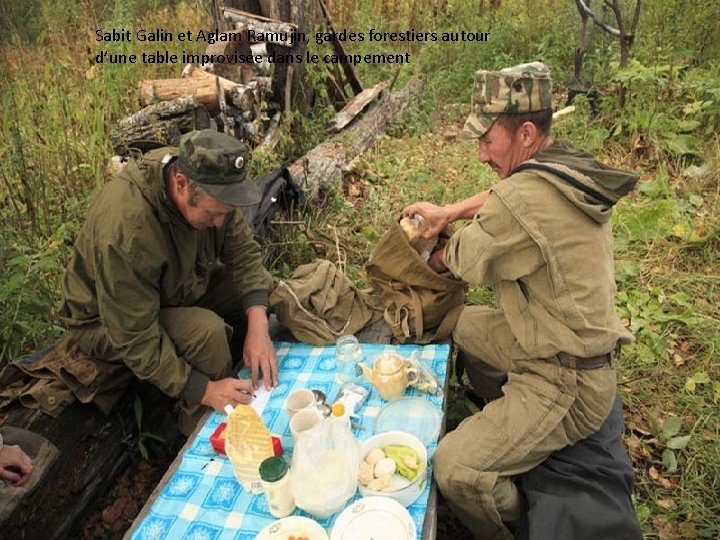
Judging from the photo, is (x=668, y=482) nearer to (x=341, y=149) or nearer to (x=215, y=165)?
(x=215, y=165)

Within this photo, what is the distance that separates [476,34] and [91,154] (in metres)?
6.20

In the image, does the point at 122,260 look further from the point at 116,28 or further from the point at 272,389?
the point at 116,28

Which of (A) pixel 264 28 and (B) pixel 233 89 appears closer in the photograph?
(B) pixel 233 89

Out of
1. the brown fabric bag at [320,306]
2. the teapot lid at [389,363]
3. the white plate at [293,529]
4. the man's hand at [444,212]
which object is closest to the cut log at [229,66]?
the brown fabric bag at [320,306]

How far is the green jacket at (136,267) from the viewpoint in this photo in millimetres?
2318

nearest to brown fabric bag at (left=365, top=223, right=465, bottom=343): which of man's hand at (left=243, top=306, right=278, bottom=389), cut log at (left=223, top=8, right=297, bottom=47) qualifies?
man's hand at (left=243, top=306, right=278, bottom=389)

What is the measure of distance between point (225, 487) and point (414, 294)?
4.47ft

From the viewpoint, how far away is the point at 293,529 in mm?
1816

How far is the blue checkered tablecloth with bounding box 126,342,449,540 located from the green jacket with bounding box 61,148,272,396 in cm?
41

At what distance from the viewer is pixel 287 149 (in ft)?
17.4

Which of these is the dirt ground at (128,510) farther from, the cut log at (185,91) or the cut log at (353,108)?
the cut log at (353,108)

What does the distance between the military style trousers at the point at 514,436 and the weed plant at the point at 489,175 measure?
0.63 m

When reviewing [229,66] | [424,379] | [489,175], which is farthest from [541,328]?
[229,66]

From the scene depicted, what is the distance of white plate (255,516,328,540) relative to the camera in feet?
5.87
